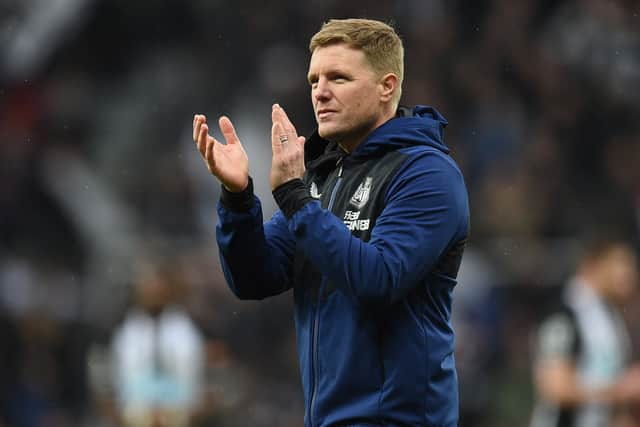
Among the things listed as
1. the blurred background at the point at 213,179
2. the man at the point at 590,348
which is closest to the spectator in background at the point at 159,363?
the blurred background at the point at 213,179

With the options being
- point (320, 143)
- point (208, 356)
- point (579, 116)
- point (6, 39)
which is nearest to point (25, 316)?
point (208, 356)

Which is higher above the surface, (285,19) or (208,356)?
(285,19)

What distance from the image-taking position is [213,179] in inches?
553

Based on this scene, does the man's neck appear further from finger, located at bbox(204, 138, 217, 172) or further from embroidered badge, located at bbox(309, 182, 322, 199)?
finger, located at bbox(204, 138, 217, 172)

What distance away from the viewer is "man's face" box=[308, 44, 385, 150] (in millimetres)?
4238

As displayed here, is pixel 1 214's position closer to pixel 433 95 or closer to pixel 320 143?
pixel 433 95

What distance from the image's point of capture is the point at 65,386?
12.5m

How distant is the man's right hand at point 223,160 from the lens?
4.23 metres

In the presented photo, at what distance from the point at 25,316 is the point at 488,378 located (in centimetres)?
429

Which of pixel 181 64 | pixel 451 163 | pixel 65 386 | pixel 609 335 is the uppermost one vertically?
pixel 181 64

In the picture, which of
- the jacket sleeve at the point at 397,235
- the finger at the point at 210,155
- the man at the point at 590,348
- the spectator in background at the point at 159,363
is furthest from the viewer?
the spectator in background at the point at 159,363

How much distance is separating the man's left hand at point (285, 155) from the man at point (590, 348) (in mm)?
4826

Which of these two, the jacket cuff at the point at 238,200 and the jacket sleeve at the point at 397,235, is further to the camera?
the jacket cuff at the point at 238,200

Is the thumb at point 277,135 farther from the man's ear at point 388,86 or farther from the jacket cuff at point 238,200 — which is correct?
the man's ear at point 388,86
